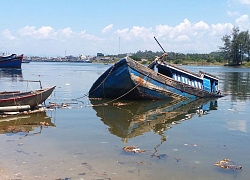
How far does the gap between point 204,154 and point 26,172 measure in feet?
16.7

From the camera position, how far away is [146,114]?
16.0m

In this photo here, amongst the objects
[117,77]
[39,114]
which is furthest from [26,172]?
[117,77]

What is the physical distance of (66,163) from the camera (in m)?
8.30

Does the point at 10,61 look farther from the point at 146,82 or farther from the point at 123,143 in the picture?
the point at 123,143

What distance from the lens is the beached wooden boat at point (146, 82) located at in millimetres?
18922

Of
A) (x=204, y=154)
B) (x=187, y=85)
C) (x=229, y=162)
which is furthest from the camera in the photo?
(x=187, y=85)

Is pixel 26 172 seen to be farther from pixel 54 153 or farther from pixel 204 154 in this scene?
pixel 204 154

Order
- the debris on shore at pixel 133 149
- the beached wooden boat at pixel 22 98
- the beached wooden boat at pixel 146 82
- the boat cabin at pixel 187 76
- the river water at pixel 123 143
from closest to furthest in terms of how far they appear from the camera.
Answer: the river water at pixel 123 143 < the debris on shore at pixel 133 149 < the beached wooden boat at pixel 22 98 < the beached wooden boat at pixel 146 82 < the boat cabin at pixel 187 76

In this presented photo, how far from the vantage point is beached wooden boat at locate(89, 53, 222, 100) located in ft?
62.1

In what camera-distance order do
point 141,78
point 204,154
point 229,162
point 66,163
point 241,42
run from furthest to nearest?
point 241,42 → point 141,78 → point 204,154 → point 229,162 → point 66,163

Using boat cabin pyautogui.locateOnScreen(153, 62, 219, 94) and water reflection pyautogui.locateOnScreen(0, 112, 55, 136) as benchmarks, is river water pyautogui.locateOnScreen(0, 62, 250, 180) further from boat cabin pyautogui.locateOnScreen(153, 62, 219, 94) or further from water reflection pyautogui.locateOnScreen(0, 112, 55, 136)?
boat cabin pyautogui.locateOnScreen(153, 62, 219, 94)

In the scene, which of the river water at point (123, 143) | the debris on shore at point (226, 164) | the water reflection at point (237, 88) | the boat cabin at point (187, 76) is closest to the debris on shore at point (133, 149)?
the river water at point (123, 143)

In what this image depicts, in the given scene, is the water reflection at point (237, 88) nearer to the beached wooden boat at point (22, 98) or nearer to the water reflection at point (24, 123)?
the beached wooden boat at point (22, 98)

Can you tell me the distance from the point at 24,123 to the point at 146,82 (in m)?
8.45
